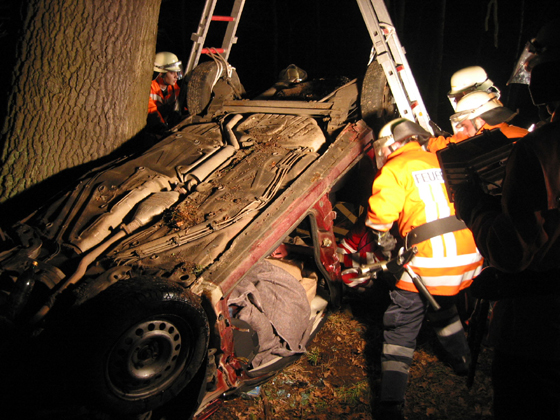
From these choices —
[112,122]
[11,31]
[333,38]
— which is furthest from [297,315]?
[333,38]

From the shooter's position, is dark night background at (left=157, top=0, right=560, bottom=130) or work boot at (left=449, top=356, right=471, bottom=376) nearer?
work boot at (left=449, top=356, right=471, bottom=376)


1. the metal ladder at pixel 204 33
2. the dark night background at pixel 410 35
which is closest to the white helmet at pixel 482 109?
the dark night background at pixel 410 35

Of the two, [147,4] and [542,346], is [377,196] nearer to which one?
[542,346]

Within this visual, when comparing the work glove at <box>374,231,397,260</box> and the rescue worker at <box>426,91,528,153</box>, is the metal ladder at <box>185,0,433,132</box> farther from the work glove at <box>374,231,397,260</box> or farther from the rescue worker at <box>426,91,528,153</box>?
the work glove at <box>374,231,397,260</box>

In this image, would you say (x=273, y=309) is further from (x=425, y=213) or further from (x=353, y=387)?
(x=425, y=213)

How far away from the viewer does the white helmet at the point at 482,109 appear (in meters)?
3.27

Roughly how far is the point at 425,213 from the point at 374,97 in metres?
1.43

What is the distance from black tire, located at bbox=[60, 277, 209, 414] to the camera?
1.57 metres

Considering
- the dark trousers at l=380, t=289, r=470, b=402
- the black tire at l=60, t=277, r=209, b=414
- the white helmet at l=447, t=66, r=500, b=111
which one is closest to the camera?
the black tire at l=60, t=277, r=209, b=414

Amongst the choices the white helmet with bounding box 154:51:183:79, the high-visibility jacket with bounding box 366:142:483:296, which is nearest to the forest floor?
the high-visibility jacket with bounding box 366:142:483:296

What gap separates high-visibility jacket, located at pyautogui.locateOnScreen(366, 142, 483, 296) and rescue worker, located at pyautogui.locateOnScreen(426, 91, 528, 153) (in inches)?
33.2

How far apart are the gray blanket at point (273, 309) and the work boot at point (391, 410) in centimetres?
69

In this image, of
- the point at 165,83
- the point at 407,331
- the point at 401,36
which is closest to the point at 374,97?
the point at 407,331

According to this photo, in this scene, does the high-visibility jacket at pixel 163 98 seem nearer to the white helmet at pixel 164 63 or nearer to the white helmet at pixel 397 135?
the white helmet at pixel 164 63
